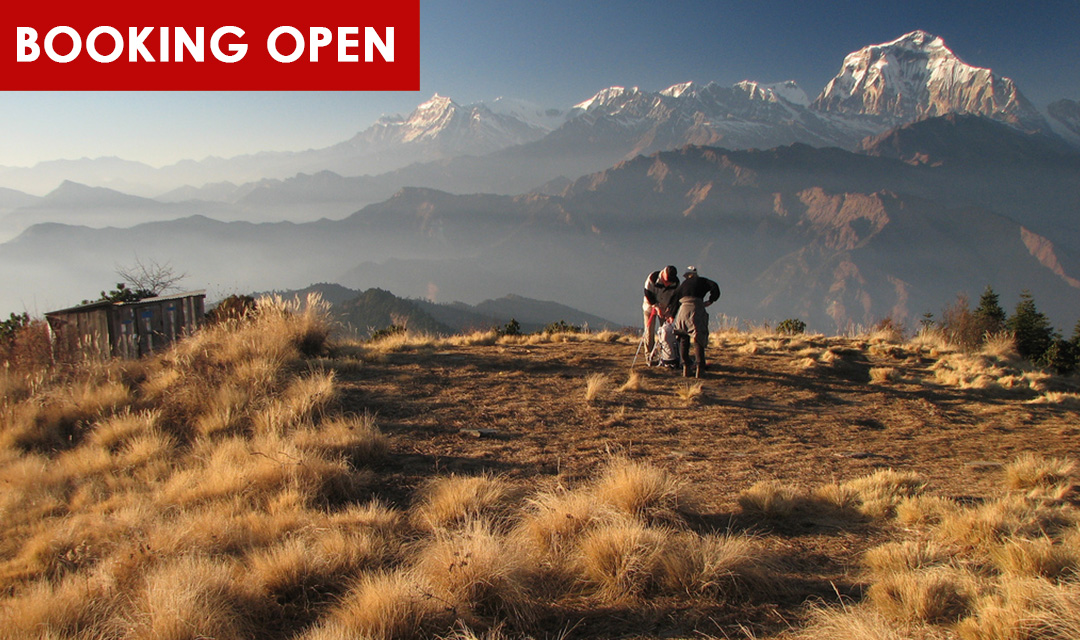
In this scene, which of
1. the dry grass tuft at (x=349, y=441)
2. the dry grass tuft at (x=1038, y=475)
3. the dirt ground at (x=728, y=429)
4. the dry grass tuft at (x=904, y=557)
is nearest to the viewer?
the dry grass tuft at (x=904, y=557)

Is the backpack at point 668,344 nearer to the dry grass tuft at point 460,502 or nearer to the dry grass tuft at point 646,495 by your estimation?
the dry grass tuft at point 646,495

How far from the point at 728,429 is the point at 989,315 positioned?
25288 millimetres

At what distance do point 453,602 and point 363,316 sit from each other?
82015 mm

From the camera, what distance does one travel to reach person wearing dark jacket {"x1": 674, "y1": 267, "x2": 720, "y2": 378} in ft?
33.7

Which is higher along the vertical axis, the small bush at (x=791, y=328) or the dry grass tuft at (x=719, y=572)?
the small bush at (x=791, y=328)

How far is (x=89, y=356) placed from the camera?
10.3 metres

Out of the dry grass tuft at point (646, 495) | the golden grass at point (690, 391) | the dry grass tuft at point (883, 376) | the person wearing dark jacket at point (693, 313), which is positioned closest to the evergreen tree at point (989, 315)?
the dry grass tuft at point (883, 376)

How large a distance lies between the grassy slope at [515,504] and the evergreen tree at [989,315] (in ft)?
51.8

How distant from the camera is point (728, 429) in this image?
311 inches

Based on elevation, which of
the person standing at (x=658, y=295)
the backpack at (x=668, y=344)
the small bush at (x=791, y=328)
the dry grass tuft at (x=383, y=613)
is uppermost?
the person standing at (x=658, y=295)

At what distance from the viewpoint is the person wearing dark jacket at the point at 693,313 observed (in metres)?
10.3

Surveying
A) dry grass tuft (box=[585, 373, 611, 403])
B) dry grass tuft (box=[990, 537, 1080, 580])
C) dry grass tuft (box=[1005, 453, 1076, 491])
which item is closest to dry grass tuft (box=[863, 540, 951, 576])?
dry grass tuft (box=[990, 537, 1080, 580])

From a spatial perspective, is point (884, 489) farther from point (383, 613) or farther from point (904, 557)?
point (383, 613)

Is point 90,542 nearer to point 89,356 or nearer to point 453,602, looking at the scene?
point 453,602
